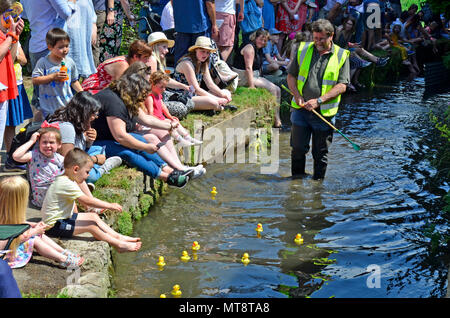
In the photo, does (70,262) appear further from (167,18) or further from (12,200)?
(167,18)

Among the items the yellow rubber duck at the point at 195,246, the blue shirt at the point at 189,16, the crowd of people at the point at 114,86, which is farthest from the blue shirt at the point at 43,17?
the yellow rubber duck at the point at 195,246

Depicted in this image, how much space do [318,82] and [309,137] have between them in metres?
0.75

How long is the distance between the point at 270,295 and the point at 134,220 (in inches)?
86.9

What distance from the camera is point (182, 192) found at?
8.72 m

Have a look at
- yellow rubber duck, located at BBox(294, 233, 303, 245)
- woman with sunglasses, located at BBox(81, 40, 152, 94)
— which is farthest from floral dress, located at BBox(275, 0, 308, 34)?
yellow rubber duck, located at BBox(294, 233, 303, 245)

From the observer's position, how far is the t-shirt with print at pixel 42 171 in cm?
659

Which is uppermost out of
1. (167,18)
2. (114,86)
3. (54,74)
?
(167,18)

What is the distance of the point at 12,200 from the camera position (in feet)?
17.2

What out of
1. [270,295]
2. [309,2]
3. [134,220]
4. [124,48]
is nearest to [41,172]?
[134,220]

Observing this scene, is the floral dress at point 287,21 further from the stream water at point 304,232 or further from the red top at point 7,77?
the red top at point 7,77

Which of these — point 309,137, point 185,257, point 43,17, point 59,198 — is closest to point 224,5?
point 309,137

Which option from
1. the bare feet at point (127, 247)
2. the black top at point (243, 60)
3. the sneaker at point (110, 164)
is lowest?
the bare feet at point (127, 247)

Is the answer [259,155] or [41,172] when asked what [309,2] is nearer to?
[259,155]

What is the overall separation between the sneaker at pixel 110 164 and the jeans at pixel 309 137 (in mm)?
2318
